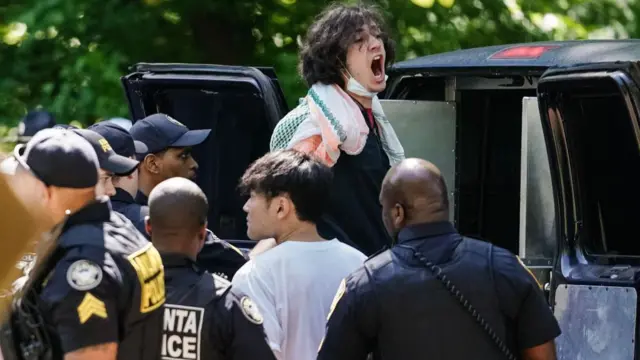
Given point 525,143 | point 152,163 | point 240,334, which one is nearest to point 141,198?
point 152,163

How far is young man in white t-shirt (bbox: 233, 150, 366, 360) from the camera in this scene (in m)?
4.17

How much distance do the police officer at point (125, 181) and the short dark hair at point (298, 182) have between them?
534 mm

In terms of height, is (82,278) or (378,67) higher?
(378,67)

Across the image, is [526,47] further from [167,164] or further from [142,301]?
[142,301]

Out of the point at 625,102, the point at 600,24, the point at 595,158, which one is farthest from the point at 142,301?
the point at 600,24

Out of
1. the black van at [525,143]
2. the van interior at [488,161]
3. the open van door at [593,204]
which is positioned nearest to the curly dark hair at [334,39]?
the black van at [525,143]

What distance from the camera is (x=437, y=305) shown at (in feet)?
11.9

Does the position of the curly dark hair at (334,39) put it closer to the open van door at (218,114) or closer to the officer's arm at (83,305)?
the open van door at (218,114)

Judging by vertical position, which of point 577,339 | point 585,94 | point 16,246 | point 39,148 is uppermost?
point 585,94

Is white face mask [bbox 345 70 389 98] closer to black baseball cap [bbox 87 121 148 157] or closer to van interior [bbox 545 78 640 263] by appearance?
van interior [bbox 545 78 640 263]

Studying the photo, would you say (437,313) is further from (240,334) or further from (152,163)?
(152,163)

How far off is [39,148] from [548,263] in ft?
8.57

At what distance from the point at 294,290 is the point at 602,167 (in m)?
1.43

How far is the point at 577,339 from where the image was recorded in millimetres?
4691
